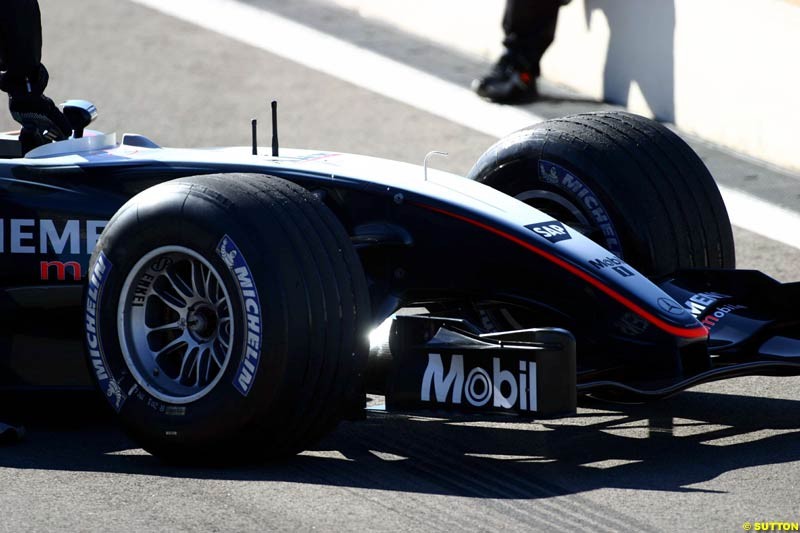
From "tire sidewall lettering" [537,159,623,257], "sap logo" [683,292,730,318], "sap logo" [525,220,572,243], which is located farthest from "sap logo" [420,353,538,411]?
"tire sidewall lettering" [537,159,623,257]

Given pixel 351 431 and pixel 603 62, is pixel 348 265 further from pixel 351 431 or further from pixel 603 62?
pixel 603 62

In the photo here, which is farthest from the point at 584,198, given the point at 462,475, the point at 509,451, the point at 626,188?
the point at 462,475

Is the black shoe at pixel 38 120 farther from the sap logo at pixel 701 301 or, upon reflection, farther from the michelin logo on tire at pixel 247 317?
the sap logo at pixel 701 301

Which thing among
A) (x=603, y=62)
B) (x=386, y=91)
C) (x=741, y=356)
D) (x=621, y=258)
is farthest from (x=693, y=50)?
(x=741, y=356)

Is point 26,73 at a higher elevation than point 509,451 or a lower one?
higher

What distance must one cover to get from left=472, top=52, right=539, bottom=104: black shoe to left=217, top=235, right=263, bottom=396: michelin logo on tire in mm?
6554

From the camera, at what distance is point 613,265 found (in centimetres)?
573

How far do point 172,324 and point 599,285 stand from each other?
149cm

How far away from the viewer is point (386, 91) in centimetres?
1208

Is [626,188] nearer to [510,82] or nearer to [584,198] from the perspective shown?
[584,198]

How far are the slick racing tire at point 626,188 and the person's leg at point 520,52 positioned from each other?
15.9 feet

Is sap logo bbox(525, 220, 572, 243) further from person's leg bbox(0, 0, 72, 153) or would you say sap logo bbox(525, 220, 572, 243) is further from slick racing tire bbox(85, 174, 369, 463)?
person's leg bbox(0, 0, 72, 153)

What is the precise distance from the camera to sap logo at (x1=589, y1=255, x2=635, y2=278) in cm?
568

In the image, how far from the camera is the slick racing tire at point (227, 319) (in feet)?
16.9
